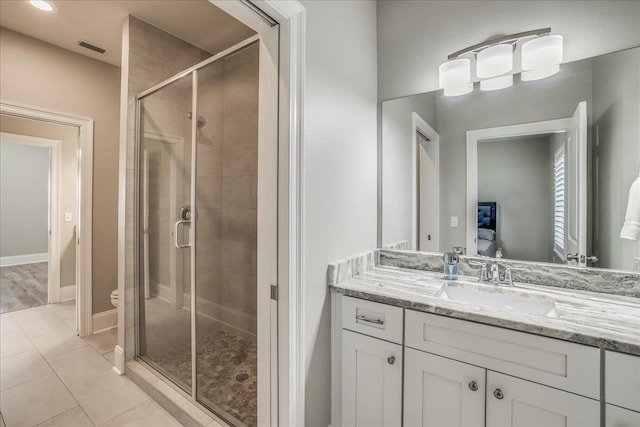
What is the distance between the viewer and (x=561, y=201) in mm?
1457

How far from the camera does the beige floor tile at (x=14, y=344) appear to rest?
2369 mm

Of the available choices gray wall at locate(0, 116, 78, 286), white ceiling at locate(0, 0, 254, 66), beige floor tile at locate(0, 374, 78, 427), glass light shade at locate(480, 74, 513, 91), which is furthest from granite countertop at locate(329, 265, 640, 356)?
gray wall at locate(0, 116, 78, 286)

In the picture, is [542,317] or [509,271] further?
[509,271]

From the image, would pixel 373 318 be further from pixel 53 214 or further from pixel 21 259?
pixel 21 259

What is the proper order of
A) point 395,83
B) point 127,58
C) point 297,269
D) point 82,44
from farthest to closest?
1. point 82,44
2. point 127,58
3. point 395,83
4. point 297,269

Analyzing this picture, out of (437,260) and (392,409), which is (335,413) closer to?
(392,409)

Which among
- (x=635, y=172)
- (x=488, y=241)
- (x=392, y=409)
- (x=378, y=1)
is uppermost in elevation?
(x=378, y=1)

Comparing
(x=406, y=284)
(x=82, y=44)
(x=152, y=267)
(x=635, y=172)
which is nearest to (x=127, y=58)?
(x=82, y=44)

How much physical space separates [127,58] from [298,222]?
6.78 ft

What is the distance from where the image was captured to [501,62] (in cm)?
150

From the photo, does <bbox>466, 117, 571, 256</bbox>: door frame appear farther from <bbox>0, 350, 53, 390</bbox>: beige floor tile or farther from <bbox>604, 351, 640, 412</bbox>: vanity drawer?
<bbox>0, 350, 53, 390</bbox>: beige floor tile

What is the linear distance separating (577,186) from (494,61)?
779 mm

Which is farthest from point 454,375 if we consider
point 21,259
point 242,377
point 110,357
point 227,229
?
point 21,259

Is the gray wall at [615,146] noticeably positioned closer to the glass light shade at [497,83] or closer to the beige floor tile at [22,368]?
the glass light shade at [497,83]
